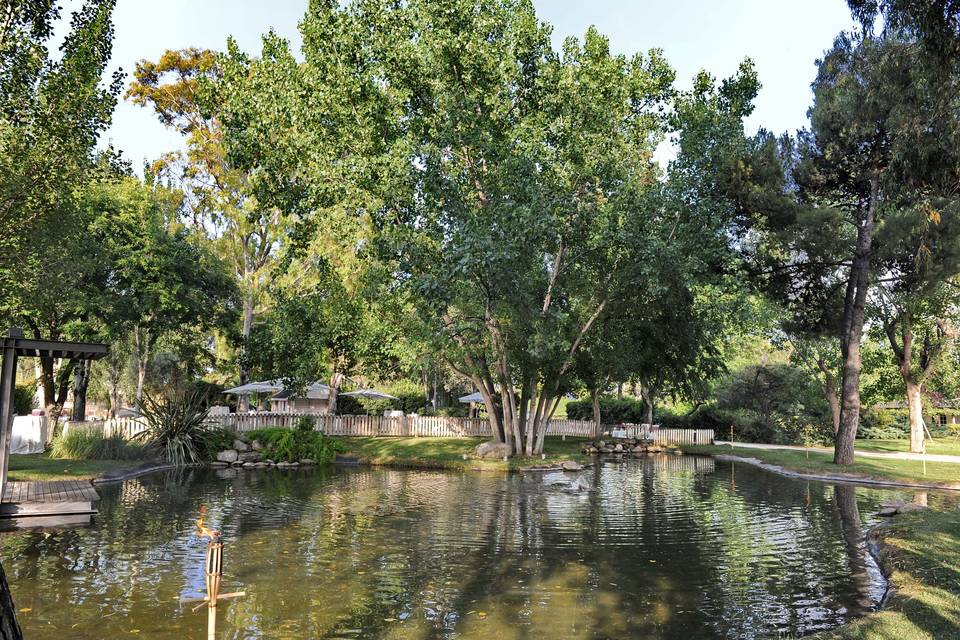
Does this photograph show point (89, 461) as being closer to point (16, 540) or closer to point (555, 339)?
point (16, 540)

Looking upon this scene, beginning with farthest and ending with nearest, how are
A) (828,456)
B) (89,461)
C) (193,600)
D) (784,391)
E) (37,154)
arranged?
(784,391) < (828,456) < (89,461) < (37,154) < (193,600)

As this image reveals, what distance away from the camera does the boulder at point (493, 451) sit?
76.1ft

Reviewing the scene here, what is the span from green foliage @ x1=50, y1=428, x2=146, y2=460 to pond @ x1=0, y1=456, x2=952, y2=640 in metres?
4.10

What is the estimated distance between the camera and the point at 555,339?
67.2 feet

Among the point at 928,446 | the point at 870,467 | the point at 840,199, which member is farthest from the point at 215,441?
the point at 928,446

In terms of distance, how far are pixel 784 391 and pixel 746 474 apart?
48.7 ft

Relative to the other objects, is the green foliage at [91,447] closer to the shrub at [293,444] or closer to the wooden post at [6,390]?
the shrub at [293,444]

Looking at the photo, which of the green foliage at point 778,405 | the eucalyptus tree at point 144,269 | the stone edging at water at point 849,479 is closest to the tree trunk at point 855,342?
the stone edging at water at point 849,479

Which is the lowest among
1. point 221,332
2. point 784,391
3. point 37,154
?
point 784,391

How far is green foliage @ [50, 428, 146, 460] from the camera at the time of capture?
61.6ft

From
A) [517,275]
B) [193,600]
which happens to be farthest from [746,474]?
[193,600]

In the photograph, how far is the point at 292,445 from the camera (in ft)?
77.3

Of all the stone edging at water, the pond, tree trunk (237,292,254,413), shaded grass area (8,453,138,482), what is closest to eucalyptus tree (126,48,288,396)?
tree trunk (237,292,254,413)

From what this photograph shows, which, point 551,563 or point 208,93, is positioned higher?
point 208,93
